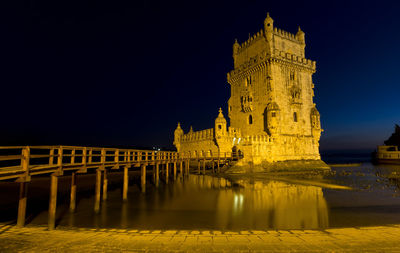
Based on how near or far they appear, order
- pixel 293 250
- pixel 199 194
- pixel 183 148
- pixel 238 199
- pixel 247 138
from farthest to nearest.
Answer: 1. pixel 183 148
2. pixel 247 138
3. pixel 199 194
4. pixel 238 199
5. pixel 293 250

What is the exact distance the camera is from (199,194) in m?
17.9

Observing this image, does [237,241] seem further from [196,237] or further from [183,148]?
[183,148]

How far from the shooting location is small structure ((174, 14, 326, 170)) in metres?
31.0

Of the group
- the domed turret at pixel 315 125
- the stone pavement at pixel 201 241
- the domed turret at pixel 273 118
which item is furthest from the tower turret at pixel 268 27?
the stone pavement at pixel 201 241

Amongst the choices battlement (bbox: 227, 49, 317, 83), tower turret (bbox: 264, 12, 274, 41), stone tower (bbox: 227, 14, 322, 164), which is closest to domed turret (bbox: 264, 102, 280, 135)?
stone tower (bbox: 227, 14, 322, 164)

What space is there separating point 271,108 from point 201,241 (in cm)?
2678

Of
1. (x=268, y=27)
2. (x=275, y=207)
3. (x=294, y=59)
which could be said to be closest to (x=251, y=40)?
(x=268, y=27)

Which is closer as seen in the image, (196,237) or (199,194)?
(196,237)

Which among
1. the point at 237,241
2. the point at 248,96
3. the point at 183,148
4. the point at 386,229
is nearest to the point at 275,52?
the point at 248,96

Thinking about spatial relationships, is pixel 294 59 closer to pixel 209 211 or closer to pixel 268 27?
pixel 268 27

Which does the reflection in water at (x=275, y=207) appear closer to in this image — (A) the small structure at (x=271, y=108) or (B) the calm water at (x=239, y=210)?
(B) the calm water at (x=239, y=210)

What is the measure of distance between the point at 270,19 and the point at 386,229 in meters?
32.2

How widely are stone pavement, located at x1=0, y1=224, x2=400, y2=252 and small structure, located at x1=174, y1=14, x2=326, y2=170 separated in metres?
22.1

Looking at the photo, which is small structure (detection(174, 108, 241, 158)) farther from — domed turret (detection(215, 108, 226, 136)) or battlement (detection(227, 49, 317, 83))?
battlement (detection(227, 49, 317, 83))
